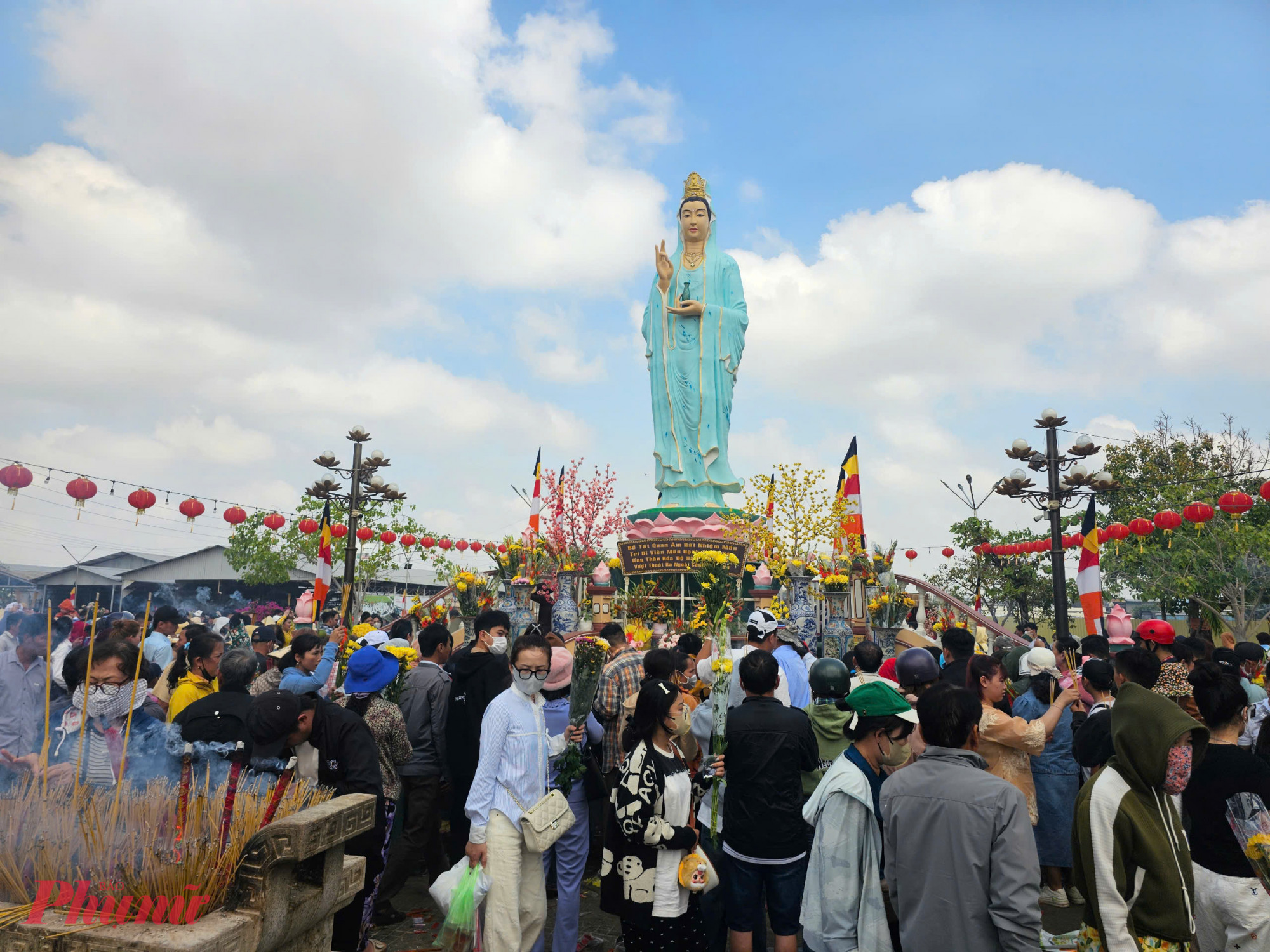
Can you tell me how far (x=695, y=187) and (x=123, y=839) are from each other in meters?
20.2

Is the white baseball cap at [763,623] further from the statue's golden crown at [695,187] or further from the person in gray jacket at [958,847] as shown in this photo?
the statue's golden crown at [695,187]

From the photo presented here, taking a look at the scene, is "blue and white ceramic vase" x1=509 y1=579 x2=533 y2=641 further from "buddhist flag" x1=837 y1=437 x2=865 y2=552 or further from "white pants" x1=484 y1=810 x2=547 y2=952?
"white pants" x1=484 y1=810 x2=547 y2=952

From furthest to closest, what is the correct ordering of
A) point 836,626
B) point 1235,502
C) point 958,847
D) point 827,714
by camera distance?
point 836,626, point 1235,502, point 827,714, point 958,847

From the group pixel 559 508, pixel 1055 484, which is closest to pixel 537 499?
pixel 559 508

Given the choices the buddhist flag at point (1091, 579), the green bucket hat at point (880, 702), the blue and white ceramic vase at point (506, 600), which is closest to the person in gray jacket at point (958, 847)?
the green bucket hat at point (880, 702)

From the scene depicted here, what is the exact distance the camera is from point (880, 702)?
118 inches

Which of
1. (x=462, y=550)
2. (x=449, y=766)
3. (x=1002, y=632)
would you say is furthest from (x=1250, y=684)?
(x=462, y=550)

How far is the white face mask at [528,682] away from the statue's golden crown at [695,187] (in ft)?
59.9

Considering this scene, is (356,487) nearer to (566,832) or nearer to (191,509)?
(191,509)

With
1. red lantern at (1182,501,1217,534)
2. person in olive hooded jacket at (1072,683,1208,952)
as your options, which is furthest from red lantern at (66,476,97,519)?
red lantern at (1182,501,1217,534)

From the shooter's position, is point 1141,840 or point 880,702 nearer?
point 1141,840

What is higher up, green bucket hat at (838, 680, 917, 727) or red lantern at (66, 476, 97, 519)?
red lantern at (66, 476, 97, 519)

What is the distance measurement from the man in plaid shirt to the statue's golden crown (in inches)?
689

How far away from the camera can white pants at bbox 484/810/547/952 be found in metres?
3.30
